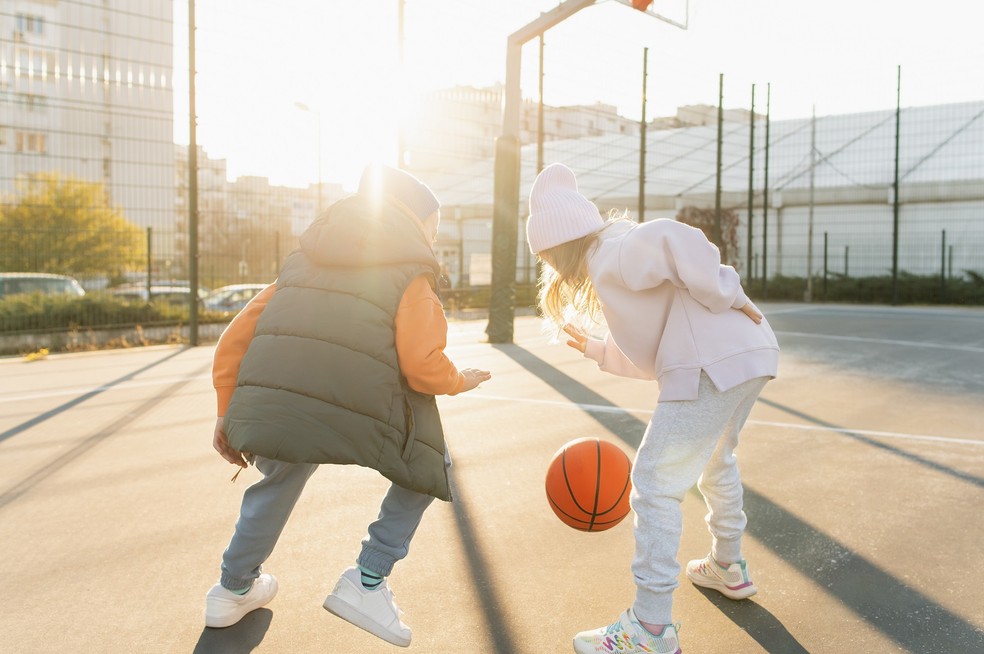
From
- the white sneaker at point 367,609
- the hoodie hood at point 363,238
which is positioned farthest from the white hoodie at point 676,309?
the white sneaker at point 367,609

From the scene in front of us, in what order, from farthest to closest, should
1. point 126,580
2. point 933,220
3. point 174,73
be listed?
point 933,220, point 174,73, point 126,580

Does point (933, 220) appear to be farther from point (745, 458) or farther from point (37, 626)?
point (37, 626)

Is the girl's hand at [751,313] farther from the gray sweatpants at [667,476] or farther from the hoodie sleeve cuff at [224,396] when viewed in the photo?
the hoodie sleeve cuff at [224,396]

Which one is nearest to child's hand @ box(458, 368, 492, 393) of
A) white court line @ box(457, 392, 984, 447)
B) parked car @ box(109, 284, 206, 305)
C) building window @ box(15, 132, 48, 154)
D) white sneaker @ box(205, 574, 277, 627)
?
white sneaker @ box(205, 574, 277, 627)

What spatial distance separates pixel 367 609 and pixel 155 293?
1134 centimetres

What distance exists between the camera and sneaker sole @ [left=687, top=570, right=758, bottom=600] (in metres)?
2.97

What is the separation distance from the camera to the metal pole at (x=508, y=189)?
10.7m

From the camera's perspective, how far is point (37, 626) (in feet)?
8.89

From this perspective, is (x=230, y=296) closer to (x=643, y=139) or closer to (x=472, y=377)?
(x=643, y=139)

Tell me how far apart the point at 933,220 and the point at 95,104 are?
21.0 metres

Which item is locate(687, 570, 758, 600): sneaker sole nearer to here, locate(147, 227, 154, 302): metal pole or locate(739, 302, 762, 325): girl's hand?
locate(739, 302, 762, 325): girl's hand

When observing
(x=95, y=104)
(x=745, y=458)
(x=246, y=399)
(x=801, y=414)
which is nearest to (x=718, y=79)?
(x=95, y=104)

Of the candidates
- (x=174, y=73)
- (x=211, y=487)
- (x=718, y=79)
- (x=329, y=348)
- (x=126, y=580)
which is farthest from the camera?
(x=718, y=79)

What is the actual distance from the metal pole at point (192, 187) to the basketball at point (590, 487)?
8.90 m
